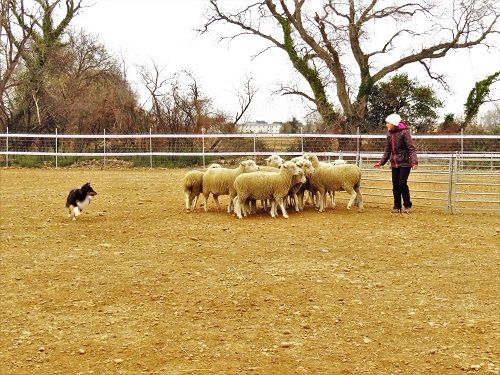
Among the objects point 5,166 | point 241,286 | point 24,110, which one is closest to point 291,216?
point 241,286

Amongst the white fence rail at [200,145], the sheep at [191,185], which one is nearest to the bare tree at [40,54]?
the white fence rail at [200,145]

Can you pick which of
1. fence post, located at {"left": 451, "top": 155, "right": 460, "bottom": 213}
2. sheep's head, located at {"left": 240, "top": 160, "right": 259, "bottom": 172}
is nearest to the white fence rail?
fence post, located at {"left": 451, "top": 155, "right": 460, "bottom": 213}

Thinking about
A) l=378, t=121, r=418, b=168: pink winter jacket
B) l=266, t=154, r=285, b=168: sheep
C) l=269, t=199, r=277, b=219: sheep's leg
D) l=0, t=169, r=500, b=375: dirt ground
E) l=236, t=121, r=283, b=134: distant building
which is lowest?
l=0, t=169, r=500, b=375: dirt ground

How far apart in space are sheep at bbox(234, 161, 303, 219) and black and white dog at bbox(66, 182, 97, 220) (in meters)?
2.61

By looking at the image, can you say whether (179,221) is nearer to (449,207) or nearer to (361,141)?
(449,207)

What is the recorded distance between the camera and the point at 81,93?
3116 centimetres

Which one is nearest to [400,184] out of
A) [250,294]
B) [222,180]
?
[222,180]

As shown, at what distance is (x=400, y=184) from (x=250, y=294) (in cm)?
546

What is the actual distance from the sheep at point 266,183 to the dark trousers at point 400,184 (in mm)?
1908

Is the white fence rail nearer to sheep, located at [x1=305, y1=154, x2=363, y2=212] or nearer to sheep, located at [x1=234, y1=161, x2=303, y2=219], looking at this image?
sheep, located at [x1=305, y1=154, x2=363, y2=212]

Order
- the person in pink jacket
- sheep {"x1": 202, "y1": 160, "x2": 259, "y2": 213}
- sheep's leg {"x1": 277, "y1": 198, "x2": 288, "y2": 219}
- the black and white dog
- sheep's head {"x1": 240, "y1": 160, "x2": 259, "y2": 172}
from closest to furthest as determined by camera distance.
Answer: the black and white dog
sheep's leg {"x1": 277, "y1": 198, "x2": 288, "y2": 219}
the person in pink jacket
sheep {"x1": 202, "y1": 160, "x2": 259, "y2": 213}
sheep's head {"x1": 240, "y1": 160, "x2": 259, "y2": 172}

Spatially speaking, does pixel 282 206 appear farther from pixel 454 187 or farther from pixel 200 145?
pixel 200 145

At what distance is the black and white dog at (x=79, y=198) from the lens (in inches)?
431

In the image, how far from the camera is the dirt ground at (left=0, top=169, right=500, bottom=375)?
17.6 ft
